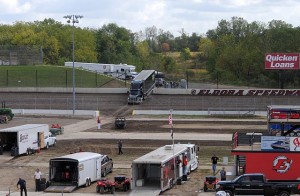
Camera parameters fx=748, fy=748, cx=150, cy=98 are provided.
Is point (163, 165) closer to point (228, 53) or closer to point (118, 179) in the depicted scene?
point (118, 179)

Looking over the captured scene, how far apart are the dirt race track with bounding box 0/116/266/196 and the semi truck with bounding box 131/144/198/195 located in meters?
0.64

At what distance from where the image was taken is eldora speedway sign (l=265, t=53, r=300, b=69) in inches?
3986

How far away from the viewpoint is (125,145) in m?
62.8

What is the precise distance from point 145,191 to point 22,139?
18011mm

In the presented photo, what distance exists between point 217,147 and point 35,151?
14630mm

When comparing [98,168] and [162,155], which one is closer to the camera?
[162,155]

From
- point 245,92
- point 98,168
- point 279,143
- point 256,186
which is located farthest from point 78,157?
point 245,92

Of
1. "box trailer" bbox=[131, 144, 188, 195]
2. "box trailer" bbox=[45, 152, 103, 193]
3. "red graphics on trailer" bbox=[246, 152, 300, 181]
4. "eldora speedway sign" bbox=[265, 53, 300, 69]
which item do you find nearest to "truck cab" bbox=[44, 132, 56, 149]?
"box trailer" bbox=[45, 152, 103, 193]

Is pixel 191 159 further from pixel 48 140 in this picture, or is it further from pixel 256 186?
pixel 48 140

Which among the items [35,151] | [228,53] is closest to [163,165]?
[35,151]

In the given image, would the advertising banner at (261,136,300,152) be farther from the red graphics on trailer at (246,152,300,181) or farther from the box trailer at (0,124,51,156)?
the box trailer at (0,124,51,156)

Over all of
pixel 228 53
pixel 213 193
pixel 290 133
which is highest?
pixel 228 53

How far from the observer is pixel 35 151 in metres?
58.3

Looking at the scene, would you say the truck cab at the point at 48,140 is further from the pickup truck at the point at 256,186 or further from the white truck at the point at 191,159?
the pickup truck at the point at 256,186
